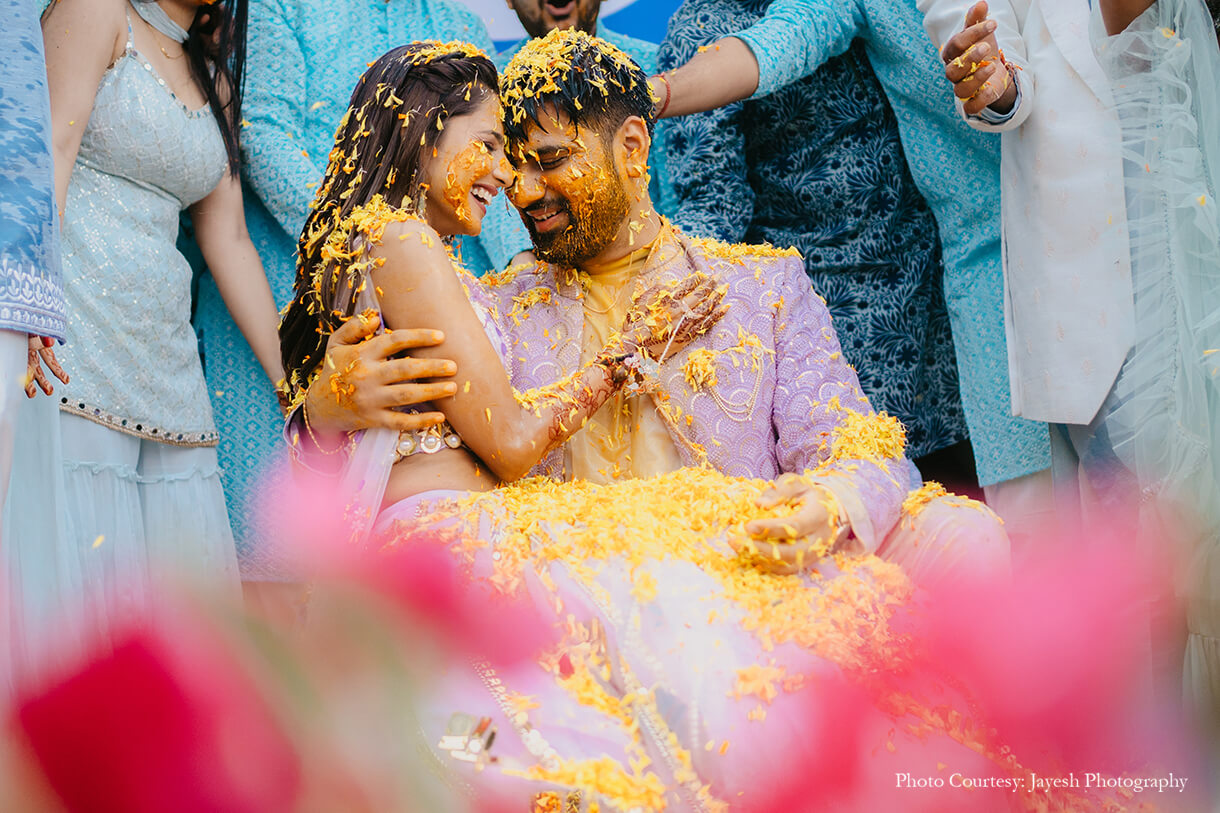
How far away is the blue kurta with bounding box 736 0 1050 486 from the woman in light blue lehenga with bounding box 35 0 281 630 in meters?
1.56

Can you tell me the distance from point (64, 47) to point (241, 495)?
1.33 metres

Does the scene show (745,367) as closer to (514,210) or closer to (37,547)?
(514,210)

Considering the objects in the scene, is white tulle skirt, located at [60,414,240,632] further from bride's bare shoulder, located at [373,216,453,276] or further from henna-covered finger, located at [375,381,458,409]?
bride's bare shoulder, located at [373,216,453,276]

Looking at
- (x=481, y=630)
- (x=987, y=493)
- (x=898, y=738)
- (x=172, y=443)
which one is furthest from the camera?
(x=987, y=493)

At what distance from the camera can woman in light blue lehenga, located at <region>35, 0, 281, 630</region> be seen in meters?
2.65

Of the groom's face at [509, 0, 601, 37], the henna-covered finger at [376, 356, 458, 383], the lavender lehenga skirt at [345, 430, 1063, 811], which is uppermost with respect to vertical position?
the groom's face at [509, 0, 601, 37]

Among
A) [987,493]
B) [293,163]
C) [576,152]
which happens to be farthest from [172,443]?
[987,493]

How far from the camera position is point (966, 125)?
313cm

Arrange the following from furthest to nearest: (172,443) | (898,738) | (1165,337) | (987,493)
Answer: (987,493)
(172,443)
(1165,337)
(898,738)

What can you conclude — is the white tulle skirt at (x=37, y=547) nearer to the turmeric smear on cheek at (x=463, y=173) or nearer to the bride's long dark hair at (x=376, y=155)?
the bride's long dark hair at (x=376, y=155)

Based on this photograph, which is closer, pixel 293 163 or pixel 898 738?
pixel 898 738

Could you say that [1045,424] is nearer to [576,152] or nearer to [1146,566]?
[1146,566]

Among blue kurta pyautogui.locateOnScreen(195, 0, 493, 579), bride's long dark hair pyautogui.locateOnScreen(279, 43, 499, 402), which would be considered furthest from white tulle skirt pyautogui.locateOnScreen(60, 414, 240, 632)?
bride's long dark hair pyautogui.locateOnScreen(279, 43, 499, 402)

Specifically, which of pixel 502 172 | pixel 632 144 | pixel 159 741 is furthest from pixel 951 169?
pixel 159 741
